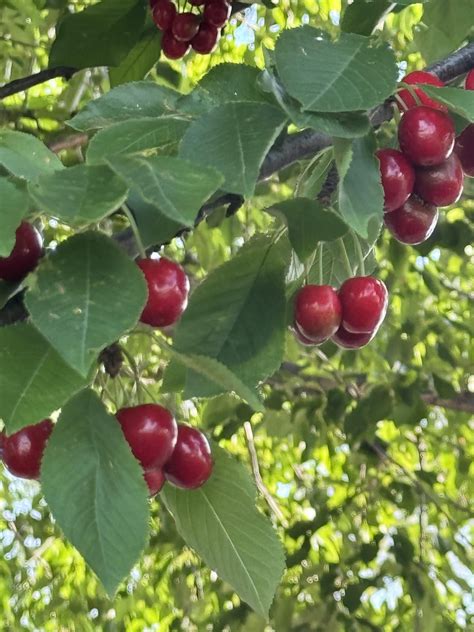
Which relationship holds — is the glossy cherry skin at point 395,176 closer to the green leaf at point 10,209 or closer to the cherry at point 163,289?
the cherry at point 163,289

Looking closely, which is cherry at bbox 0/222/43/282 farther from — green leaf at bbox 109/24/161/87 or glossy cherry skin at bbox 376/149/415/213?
green leaf at bbox 109/24/161/87

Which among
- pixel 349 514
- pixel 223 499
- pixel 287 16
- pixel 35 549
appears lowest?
pixel 35 549

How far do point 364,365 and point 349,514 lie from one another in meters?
0.39

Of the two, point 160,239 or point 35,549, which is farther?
point 35,549

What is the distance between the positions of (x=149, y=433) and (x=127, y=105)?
22 cm

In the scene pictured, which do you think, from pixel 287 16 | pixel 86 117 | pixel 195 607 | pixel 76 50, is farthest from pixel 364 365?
pixel 86 117

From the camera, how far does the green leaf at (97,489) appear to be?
19.6 inches

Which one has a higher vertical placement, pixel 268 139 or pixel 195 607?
pixel 268 139

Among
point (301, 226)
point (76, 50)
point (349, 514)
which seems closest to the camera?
point (301, 226)

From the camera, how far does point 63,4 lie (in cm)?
174

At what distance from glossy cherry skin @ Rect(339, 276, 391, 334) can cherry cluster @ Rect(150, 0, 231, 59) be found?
610 millimetres

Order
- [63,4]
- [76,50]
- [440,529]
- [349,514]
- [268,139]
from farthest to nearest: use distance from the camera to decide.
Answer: [440,529] < [349,514] < [63,4] < [76,50] < [268,139]

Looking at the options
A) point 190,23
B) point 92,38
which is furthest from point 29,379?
point 190,23

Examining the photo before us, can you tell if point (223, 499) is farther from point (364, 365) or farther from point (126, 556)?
point (364, 365)
